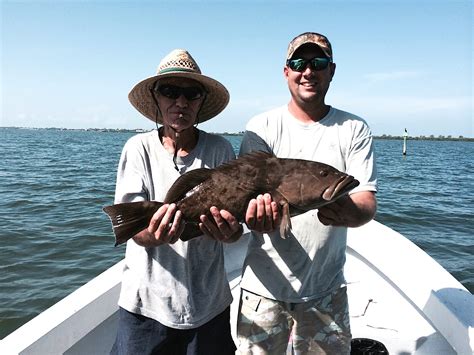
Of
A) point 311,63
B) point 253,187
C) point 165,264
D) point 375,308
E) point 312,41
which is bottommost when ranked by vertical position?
point 375,308

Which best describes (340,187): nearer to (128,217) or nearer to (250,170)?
(250,170)

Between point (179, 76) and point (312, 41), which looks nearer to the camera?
point (179, 76)

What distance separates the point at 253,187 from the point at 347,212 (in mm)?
757

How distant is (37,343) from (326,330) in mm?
2586

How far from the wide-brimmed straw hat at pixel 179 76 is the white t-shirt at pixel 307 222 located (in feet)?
1.55

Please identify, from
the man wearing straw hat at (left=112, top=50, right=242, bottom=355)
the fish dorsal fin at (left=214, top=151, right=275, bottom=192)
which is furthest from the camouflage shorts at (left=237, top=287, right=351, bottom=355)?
the fish dorsal fin at (left=214, top=151, right=275, bottom=192)

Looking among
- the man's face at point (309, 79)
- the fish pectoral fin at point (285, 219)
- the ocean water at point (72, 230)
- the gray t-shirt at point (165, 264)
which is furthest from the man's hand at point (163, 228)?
the ocean water at point (72, 230)

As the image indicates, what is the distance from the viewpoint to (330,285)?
3.33 m

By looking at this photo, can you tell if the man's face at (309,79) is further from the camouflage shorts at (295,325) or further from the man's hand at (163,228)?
the camouflage shorts at (295,325)

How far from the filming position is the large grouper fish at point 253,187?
2.93 m

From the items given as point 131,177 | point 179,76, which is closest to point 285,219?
point 131,177

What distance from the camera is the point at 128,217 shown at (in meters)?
2.82

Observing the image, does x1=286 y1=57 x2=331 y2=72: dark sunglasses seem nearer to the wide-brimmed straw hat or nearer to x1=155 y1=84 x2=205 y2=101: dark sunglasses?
the wide-brimmed straw hat

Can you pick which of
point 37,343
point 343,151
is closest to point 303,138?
point 343,151
